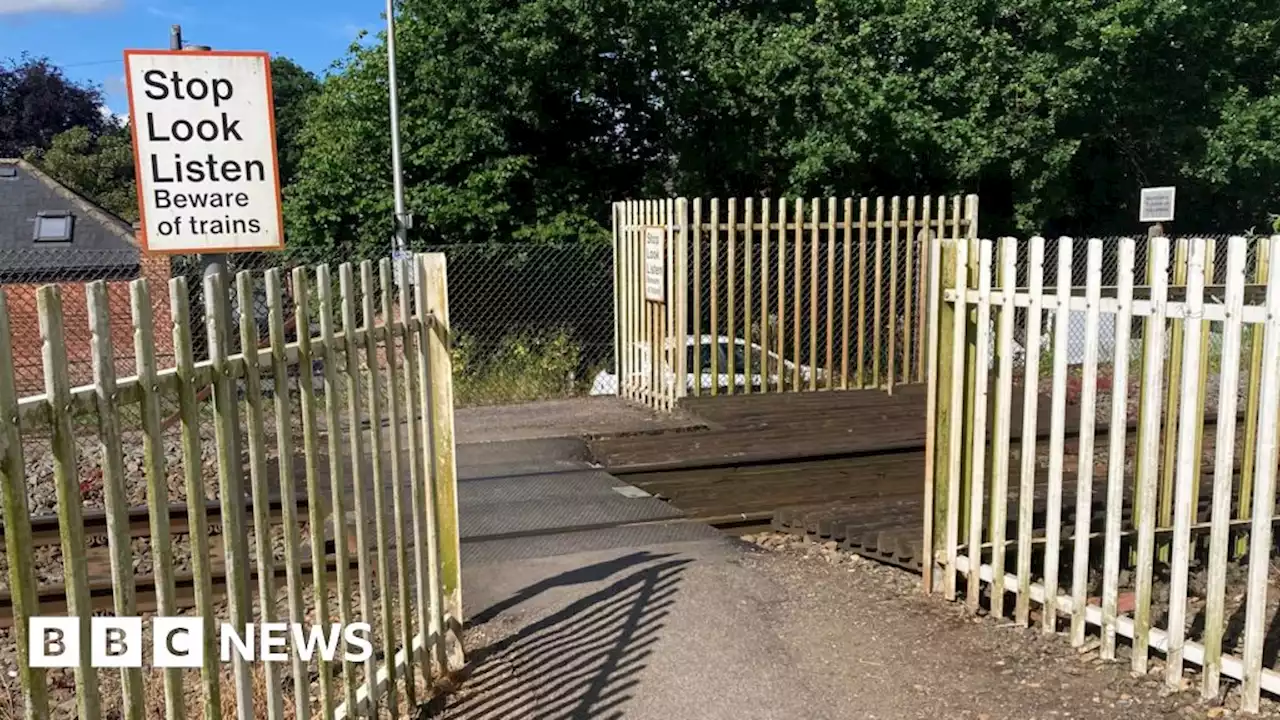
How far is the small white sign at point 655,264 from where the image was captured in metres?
11.0

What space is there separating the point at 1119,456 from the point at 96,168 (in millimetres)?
45266

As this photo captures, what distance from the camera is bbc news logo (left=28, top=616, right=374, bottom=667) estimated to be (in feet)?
7.28

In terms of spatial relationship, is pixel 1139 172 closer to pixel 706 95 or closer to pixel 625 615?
pixel 706 95

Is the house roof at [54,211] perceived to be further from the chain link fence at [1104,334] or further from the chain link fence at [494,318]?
the chain link fence at [1104,334]

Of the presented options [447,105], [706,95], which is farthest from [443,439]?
[706,95]

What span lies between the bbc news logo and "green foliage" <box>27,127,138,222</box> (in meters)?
41.2

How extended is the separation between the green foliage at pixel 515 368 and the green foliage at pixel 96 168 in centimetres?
3178

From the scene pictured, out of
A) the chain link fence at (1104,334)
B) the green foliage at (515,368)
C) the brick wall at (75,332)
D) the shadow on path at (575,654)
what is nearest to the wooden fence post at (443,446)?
the shadow on path at (575,654)

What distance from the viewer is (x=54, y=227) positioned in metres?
26.0

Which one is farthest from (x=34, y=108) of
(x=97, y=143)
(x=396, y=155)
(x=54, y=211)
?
(x=396, y=155)

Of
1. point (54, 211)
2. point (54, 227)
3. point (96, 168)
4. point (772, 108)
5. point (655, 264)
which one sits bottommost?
point (655, 264)

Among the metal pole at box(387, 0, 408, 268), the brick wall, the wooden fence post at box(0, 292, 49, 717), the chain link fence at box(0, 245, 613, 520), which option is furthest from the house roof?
the wooden fence post at box(0, 292, 49, 717)

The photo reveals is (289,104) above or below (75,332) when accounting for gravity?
above

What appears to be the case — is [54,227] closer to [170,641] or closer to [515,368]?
[515,368]
